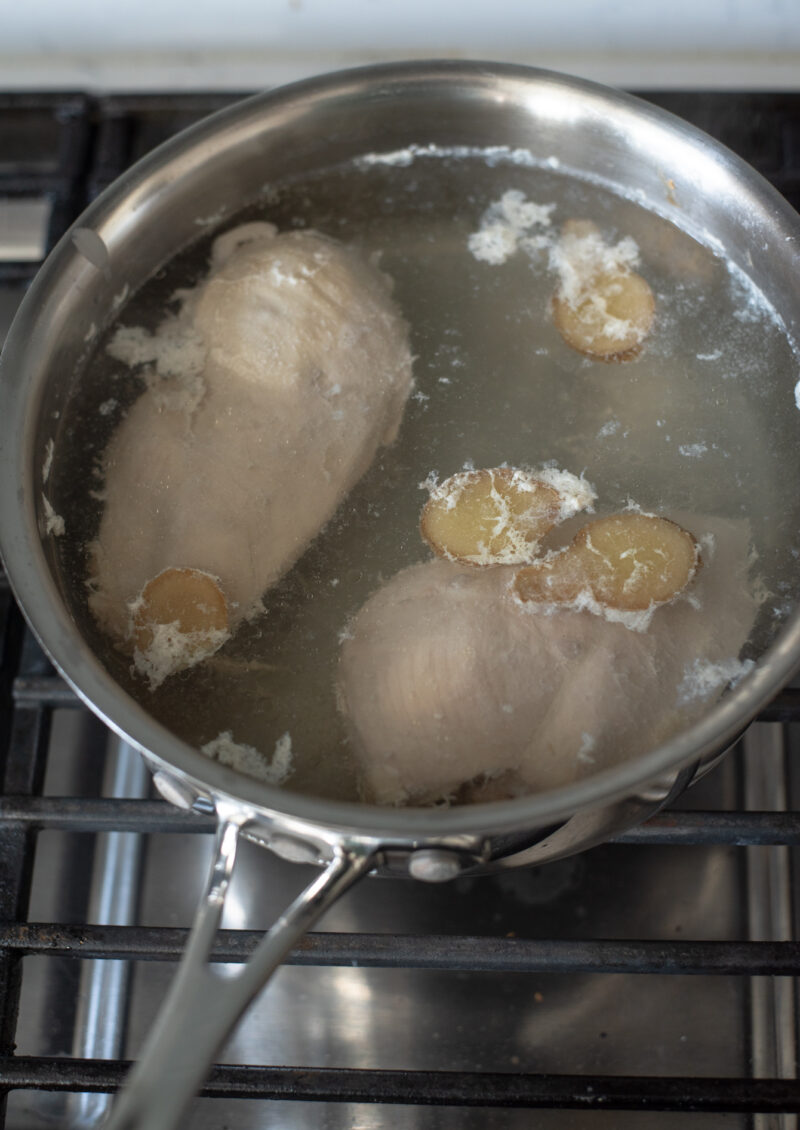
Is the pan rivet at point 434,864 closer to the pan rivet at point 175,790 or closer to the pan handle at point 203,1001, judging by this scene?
the pan handle at point 203,1001

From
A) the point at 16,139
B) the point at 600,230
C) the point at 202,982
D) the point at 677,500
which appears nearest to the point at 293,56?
the point at 16,139

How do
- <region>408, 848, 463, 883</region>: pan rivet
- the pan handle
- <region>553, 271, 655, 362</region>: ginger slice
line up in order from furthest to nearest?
<region>553, 271, 655, 362</region>: ginger slice < <region>408, 848, 463, 883</region>: pan rivet < the pan handle

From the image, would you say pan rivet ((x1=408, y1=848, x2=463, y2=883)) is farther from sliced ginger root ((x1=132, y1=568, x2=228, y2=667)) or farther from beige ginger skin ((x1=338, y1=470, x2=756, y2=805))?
sliced ginger root ((x1=132, y1=568, x2=228, y2=667))

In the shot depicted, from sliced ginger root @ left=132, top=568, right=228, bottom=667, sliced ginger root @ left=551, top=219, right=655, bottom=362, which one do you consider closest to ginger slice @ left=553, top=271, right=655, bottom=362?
sliced ginger root @ left=551, top=219, right=655, bottom=362

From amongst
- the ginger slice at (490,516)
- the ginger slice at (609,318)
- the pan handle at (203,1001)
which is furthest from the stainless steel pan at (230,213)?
the ginger slice at (490,516)

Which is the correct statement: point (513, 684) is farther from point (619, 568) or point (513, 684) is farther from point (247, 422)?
point (247, 422)

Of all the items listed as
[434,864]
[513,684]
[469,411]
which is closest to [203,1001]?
[434,864]

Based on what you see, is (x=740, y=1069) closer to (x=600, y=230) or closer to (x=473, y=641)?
(x=473, y=641)

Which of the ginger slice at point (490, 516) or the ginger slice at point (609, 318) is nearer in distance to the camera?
the ginger slice at point (490, 516)
